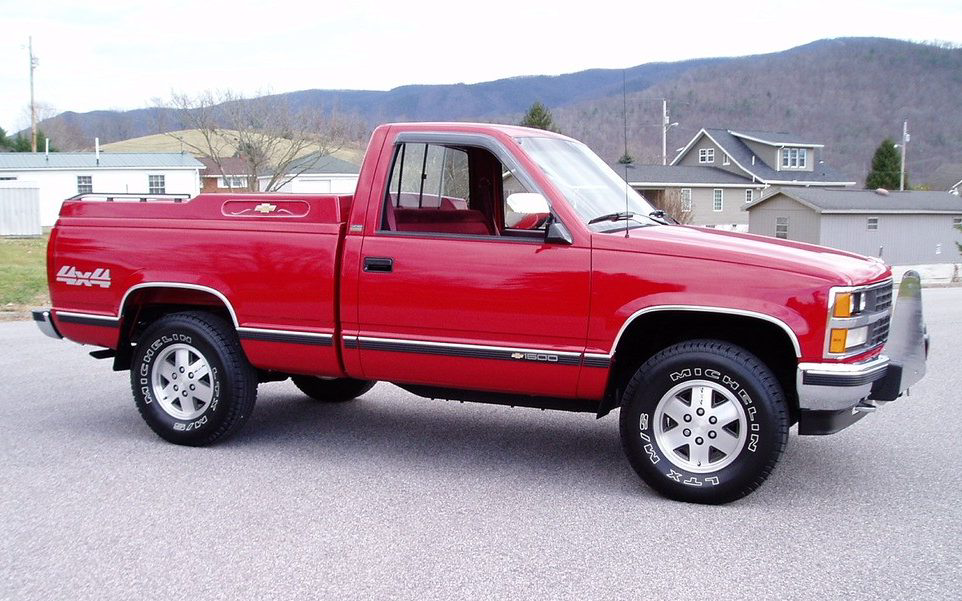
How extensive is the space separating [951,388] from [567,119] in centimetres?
9462

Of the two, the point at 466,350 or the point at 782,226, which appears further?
the point at 782,226

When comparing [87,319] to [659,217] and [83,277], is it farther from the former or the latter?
[659,217]

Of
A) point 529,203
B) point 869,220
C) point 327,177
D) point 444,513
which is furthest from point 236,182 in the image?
point 444,513

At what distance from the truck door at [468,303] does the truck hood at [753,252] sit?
0.33 meters

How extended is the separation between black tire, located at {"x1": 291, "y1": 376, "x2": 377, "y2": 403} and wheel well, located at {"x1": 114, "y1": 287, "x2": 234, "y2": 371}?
1.29m

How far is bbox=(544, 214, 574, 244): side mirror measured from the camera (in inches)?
218

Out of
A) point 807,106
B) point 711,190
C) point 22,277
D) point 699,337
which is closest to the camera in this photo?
point 699,337

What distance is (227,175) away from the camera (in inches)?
1980

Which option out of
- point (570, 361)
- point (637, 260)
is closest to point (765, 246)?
point (637, 260)

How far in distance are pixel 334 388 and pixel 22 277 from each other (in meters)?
13.1

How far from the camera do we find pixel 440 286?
5.77 m

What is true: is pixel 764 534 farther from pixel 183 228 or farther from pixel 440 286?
pixel 183 228

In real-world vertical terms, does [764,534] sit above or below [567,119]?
below

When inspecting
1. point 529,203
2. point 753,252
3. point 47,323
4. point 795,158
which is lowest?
point 47,323
